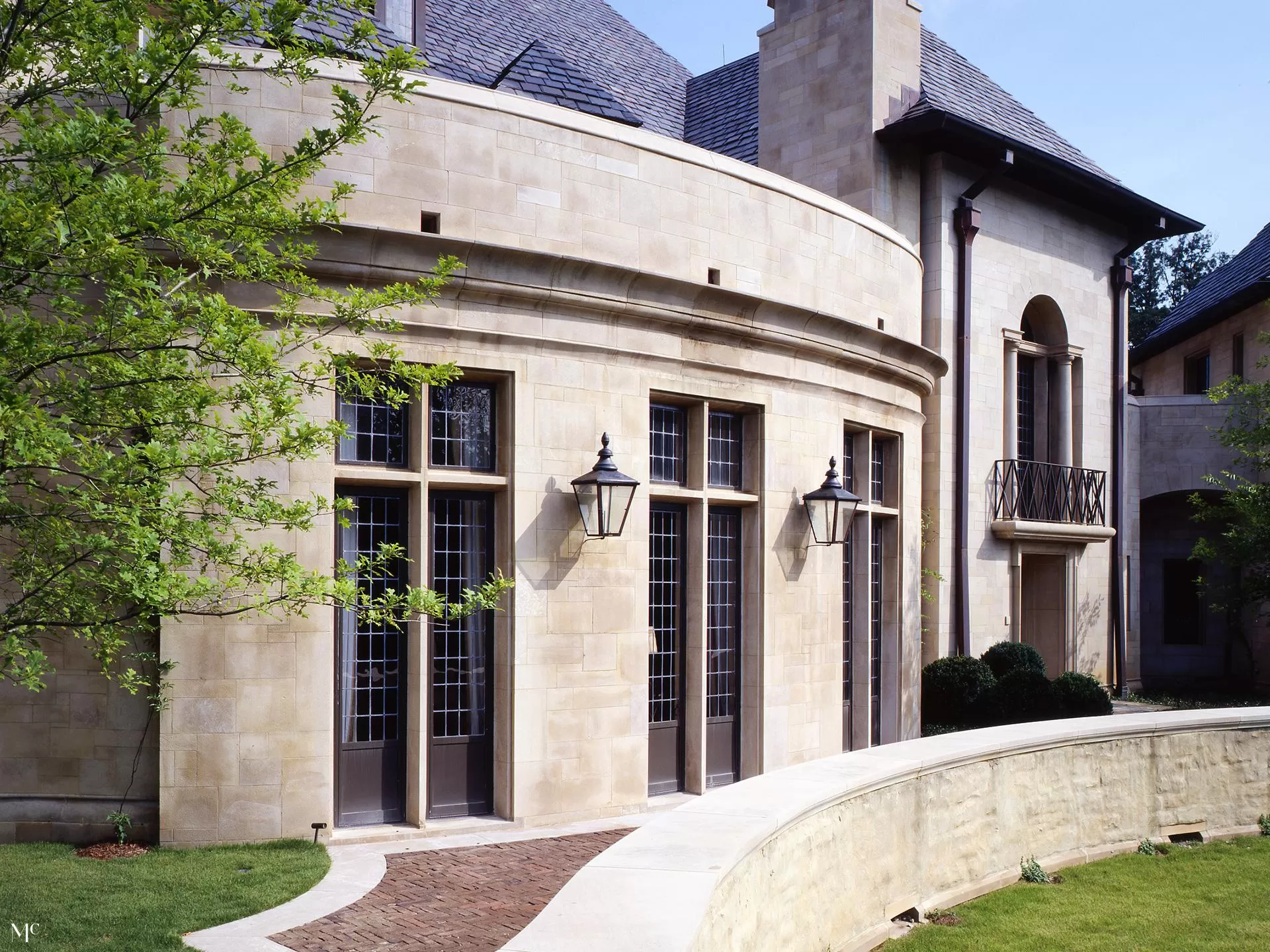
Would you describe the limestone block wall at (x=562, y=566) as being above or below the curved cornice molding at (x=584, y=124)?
below

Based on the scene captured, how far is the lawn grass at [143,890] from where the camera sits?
256 inches

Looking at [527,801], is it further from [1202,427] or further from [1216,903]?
[1202,427]

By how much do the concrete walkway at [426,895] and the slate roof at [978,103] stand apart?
1380 centimetres

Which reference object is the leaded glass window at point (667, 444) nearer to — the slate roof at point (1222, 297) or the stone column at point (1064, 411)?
the stone column at point (1064, 411)

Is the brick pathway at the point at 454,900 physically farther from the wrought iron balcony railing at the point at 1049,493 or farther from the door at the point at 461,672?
the wrought iron balcony railing at the point at 1049,493

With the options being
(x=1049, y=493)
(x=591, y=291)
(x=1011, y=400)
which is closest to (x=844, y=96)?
(x=1011, y=400)

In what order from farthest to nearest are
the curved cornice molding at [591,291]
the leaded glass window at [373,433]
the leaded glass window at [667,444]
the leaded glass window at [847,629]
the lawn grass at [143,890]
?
the leaded glass window at [847,629] → the leaded glass window at [667,444] → the leaded glass window at [373,433] → the curved cornice molding at [591,291] → the lawn grass at [143,890]

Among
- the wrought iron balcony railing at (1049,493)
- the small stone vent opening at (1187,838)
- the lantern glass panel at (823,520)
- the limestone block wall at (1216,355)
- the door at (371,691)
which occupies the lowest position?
the small stone vent opening at (1187,838)

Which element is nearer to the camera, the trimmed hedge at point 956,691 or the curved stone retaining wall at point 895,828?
the curved stone retaining wall at point 895,828

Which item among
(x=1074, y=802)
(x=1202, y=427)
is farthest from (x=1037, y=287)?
(x=1074, y=802)

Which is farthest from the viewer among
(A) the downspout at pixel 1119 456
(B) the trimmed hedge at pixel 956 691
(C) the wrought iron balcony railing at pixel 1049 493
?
(A) the downspout at pixel 1119 456

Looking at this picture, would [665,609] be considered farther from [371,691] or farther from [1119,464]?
[1119,464]

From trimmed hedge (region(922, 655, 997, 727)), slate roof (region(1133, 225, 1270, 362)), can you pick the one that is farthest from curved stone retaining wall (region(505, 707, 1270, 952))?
slate roof (region(1133, 225, 1270, 362))

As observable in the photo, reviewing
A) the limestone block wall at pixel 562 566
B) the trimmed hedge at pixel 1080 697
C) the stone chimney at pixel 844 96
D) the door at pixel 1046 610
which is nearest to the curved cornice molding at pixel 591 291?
the limestone block wall at pixel 562 566
